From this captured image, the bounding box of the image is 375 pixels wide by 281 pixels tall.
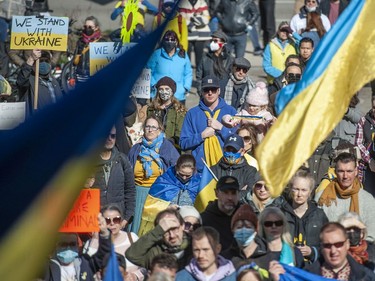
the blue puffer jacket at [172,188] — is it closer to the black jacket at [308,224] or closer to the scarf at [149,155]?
the scarf at [149,155]

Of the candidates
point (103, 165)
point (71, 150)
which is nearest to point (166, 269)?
point (103, 165)

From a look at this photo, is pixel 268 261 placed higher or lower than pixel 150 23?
lower

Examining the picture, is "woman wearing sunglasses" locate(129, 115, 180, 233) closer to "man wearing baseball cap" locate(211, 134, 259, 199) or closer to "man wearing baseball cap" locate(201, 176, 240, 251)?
"man wearing baseball cap" locate(211, 134, 259, 199)

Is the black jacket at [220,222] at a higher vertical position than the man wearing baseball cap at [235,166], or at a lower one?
lower

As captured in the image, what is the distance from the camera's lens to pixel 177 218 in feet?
29.7

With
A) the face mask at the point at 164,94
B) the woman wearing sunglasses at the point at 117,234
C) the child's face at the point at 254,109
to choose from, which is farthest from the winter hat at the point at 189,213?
the face mask at the point at 164,94

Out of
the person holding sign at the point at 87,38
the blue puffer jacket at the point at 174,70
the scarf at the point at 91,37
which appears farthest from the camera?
the scarf at the point at 91,37

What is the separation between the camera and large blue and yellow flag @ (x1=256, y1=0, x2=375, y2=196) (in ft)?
24.1

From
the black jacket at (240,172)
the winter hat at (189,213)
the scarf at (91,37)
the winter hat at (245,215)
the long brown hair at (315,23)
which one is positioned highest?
the long brown hair at (315,23)

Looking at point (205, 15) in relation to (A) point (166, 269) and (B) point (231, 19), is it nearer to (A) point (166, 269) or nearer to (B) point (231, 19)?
(B) point (231, 19)

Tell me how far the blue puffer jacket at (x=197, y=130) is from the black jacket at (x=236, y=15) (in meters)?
6.46

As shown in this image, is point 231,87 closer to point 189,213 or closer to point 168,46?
point 168,46

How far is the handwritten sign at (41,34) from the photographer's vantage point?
13.7m

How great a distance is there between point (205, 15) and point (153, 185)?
8553 mm
